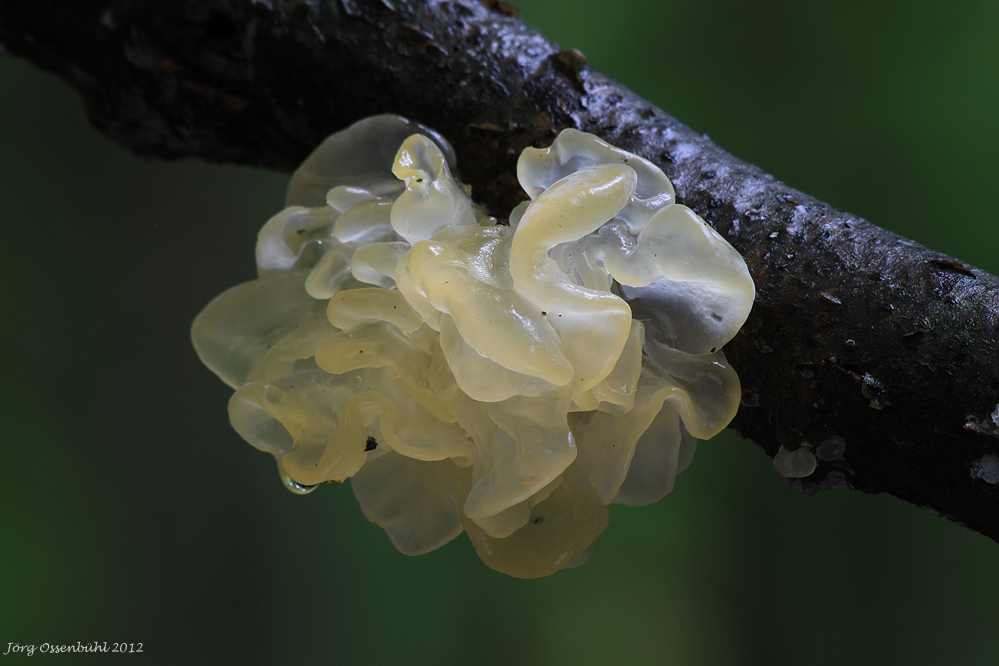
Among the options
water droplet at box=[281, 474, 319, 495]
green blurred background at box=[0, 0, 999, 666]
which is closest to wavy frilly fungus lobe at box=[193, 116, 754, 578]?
water droplet at box=[281, 474, 319, 495]

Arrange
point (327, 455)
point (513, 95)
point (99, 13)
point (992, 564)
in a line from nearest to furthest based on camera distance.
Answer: point (327, 455) < point (513, 95) < point (99, 13) < point (992, 564)

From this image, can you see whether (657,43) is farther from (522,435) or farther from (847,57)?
(522,435)

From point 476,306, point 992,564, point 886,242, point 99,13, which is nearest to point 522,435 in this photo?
point 476,306

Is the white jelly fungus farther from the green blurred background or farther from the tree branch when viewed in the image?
the green blurred background

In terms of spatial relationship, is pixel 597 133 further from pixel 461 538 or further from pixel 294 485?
pixel 461 538

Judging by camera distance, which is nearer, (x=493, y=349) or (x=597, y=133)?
(x=493, y=349)

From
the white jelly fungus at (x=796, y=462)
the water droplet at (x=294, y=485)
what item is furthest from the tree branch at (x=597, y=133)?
the water droplet at (x=294, y=485)

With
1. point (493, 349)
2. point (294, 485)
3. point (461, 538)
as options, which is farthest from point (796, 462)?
point (461, 538)

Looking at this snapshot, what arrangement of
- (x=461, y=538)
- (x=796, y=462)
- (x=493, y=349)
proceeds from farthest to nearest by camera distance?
(x=461, y=538) < (x=796, y=462) < (x=493, y=349)
